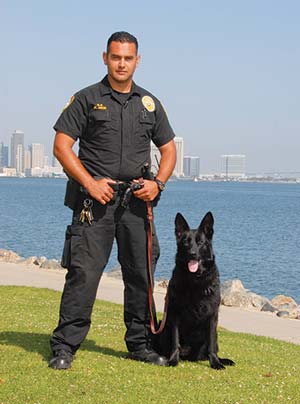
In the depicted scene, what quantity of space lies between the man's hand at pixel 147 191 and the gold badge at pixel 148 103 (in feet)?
2.28

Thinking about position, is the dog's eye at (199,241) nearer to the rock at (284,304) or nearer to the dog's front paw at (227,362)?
the dog's front paw at (227,362)

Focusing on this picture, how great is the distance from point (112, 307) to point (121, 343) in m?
5.89

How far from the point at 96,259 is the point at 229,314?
407 inches

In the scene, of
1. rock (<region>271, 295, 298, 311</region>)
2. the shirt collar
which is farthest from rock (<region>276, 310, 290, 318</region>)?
the shirt collar

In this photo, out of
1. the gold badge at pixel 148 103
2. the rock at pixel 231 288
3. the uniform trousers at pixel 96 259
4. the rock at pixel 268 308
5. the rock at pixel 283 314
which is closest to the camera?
the uniform trousers at pixel 96 259

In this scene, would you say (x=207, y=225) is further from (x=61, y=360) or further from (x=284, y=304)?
(x=284, y=304)

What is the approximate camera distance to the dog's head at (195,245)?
6.58m

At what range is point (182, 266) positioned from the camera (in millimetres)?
6707

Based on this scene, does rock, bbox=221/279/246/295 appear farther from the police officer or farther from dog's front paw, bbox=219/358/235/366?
the police officer

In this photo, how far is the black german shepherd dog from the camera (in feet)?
21.7

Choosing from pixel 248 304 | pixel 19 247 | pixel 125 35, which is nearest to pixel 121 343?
pixel 125 35

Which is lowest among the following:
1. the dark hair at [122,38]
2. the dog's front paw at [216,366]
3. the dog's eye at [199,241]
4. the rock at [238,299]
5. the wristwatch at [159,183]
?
the rock at [238,299]

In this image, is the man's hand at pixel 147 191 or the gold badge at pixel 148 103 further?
the gold badge at pixel 148 103

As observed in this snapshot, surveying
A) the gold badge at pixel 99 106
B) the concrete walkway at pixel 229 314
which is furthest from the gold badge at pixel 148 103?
the concrete walkway at pixel 229 314
